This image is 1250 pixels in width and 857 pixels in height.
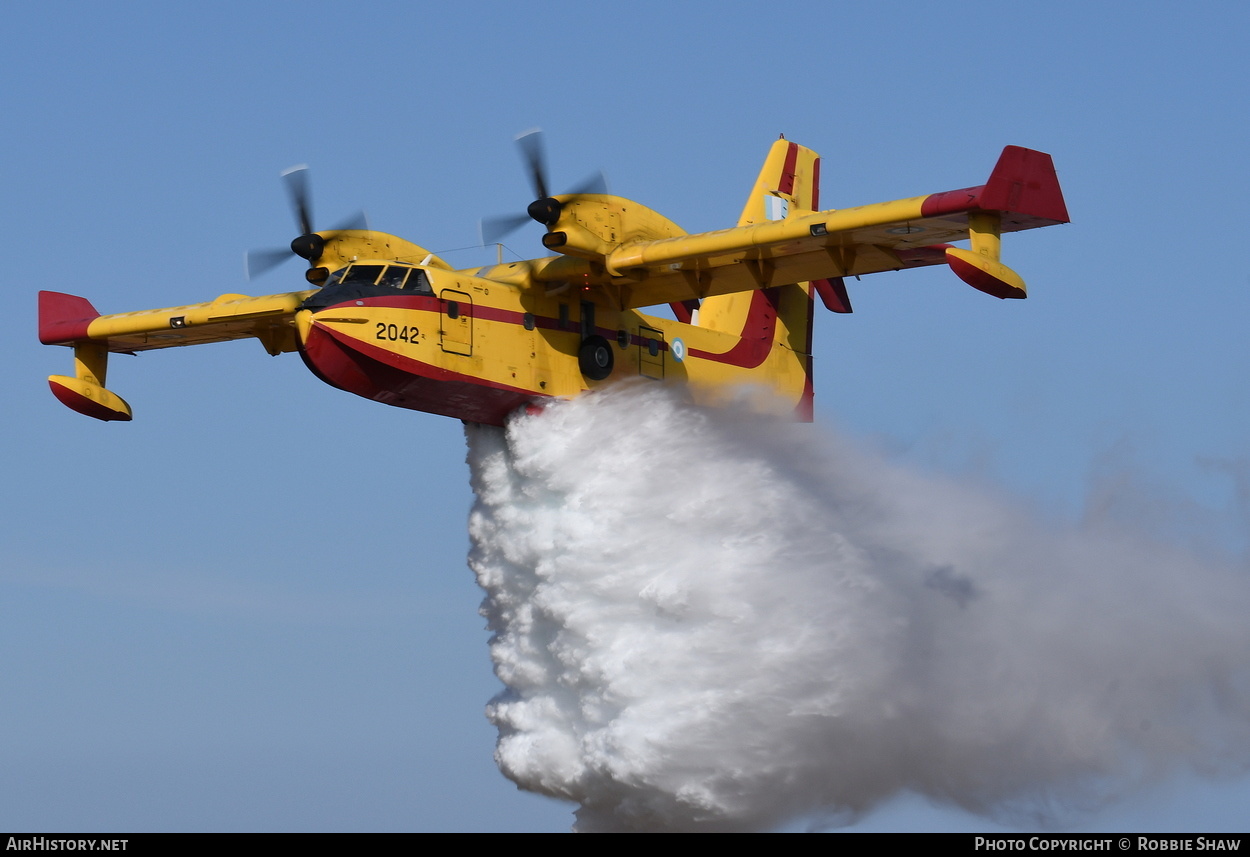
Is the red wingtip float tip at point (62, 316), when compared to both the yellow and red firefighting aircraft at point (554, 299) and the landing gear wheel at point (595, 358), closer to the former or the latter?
the yellow and red firefighting aircraft at point (554, 299)

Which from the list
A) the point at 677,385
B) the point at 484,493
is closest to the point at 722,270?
the point at 677,385

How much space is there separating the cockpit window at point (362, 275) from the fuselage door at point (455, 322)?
0.90 meters

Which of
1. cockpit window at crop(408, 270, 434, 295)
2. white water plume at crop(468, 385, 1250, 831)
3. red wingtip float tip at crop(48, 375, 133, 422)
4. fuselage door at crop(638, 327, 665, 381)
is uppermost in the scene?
red wingtip float tip at crop(48, 375, 133, 422)

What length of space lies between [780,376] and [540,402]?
5915 mm

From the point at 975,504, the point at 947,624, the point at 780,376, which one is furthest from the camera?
the point at 780,376

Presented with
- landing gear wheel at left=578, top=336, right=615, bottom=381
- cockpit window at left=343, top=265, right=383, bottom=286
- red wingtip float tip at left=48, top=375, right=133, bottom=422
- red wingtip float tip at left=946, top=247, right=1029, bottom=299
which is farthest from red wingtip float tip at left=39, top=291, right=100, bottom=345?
red wingtip float tip at left=946, top=247, right=1029, bottom=299

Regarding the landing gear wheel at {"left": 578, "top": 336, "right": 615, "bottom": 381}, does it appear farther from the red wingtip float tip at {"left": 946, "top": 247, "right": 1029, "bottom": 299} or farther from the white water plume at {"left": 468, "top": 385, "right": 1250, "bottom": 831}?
the red wingtip float tip at {"left": 946, "top": 247, "right": 1029, "bottom": 299}

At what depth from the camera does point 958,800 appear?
2292 cm

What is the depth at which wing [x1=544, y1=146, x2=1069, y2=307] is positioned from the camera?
20.0 m

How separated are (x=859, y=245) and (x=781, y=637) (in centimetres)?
534

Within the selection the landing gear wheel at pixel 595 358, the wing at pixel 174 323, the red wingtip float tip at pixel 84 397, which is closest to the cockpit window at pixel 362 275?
the wing at pixel 174 323

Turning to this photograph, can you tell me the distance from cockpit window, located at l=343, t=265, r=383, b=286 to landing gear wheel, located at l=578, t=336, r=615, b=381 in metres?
3.33

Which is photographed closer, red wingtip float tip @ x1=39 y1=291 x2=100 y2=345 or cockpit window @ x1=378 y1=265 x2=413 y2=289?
cockpit window @ x1=378 y1=265 x2=413 y2=289
